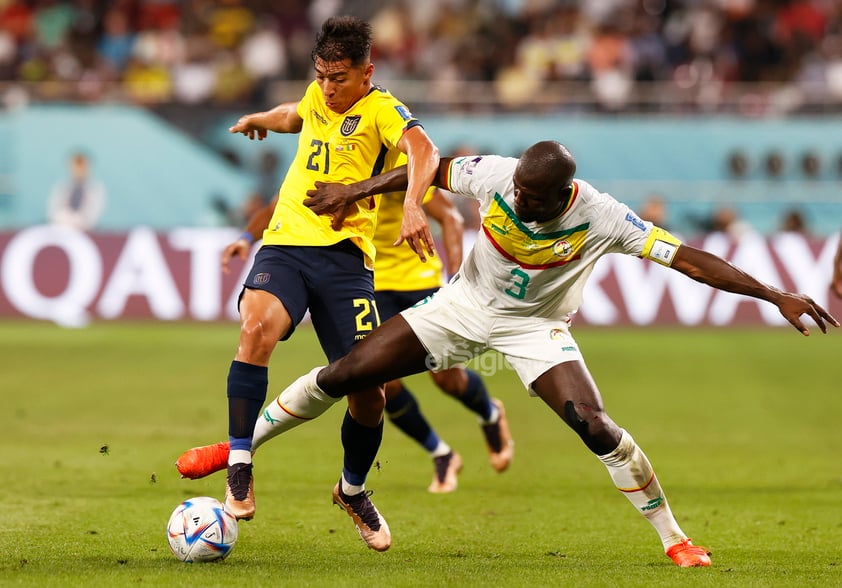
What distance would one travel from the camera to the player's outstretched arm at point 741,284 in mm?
6309

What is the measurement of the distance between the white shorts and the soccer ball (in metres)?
1.40

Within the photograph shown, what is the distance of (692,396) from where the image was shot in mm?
14055

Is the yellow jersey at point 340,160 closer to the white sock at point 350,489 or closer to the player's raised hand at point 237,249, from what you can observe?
the player's raised hand at point 237,249

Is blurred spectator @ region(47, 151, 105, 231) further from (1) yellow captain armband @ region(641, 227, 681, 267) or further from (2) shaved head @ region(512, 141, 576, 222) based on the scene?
(1) yellow captain armband @ region(641, 227, 681, 267)

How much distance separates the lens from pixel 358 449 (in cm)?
718

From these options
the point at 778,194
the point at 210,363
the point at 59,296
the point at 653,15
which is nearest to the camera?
the point at 210,363

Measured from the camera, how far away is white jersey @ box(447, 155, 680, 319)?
663 centimetres

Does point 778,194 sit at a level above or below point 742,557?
below

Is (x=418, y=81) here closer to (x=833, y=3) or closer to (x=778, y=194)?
(x=778, y=194)

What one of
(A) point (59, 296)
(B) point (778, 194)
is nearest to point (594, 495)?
(A) point (59, 296)

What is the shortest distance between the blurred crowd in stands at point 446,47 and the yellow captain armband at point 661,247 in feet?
50.1

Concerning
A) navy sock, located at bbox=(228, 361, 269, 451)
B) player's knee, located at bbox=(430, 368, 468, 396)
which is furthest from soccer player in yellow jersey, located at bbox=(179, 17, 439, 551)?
player's knee, located at bbox=(430, 368, 468, 396)

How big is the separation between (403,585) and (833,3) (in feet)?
67.0

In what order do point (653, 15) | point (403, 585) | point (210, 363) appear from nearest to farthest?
1. point (403, 585)
2. point (210, 363)
3. point (653, 15)
